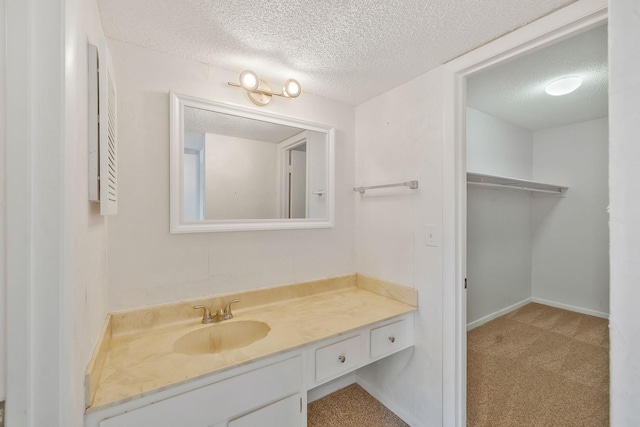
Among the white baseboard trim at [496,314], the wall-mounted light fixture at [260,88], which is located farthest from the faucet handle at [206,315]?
the white baseboard trim at [496,314]

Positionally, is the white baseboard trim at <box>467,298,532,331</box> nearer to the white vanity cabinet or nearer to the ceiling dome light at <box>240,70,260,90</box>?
the white vanity cabinet

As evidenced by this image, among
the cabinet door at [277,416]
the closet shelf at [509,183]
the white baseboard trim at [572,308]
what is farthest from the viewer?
the white baseboard trim at [572,308]

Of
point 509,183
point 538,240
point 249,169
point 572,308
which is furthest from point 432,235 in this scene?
point 572,308

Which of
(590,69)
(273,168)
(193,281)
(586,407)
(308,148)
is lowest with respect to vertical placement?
(586,407)

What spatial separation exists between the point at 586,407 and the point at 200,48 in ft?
10.4

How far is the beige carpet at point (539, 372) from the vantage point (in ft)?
5.75

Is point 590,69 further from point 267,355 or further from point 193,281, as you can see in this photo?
point 193,281

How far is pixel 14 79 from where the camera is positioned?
62 centimetres

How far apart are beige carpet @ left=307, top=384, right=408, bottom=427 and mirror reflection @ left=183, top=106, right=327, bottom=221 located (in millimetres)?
1290

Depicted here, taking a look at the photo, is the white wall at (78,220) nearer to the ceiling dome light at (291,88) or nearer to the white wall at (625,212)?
the ceiling dome light at (291,88)

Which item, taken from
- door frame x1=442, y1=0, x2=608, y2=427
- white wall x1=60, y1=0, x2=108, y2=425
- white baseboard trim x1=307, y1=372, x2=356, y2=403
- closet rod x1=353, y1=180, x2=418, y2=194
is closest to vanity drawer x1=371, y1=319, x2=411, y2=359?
door frame x1=442, y1=0, x2=608, y2=427

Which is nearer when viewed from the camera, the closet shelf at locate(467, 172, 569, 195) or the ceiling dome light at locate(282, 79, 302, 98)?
the ceiling dome light at locate(282, 79, 302, 98)

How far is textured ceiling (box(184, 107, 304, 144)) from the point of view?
1504mm

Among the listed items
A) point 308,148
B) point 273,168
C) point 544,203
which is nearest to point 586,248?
point 544,203
